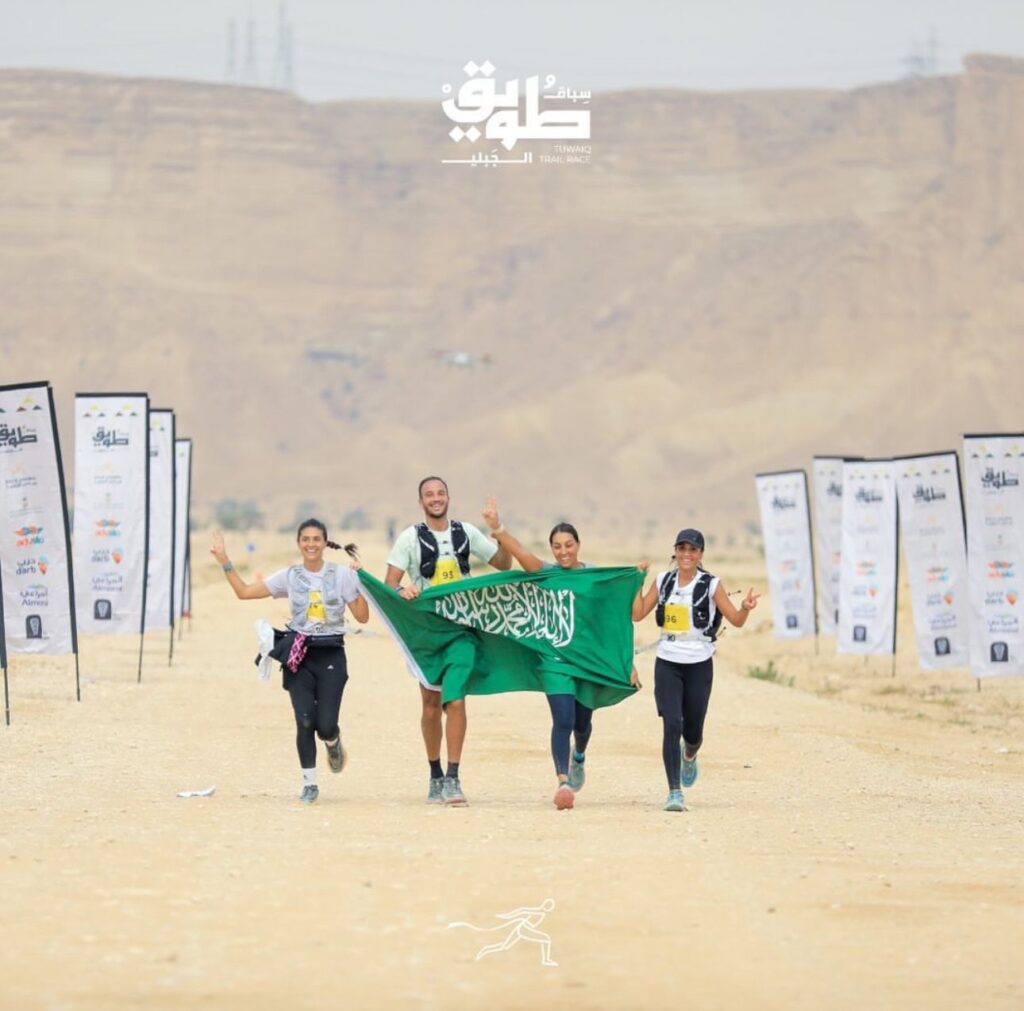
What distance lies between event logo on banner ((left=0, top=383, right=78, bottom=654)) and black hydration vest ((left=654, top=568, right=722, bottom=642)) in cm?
764

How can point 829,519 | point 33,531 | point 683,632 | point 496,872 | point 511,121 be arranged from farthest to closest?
point 511,121
point 829,519
point 33,531
point 683,632
point 496,872

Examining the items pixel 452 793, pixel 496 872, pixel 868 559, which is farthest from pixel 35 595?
pixel 868 559

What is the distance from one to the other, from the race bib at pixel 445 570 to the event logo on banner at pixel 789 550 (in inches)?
757

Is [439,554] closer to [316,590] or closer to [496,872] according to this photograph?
[316,590]

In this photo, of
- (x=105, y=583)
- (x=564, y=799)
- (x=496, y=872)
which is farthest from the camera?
(x=105, y=583)

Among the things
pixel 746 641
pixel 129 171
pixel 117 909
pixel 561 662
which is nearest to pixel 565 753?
pixel 561 662

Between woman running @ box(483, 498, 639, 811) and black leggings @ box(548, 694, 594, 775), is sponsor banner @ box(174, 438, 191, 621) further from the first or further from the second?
black leggings @ box(548, 694, 594, 775)

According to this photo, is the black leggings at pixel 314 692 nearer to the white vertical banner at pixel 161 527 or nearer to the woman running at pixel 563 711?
the woman running at pixel 563 711

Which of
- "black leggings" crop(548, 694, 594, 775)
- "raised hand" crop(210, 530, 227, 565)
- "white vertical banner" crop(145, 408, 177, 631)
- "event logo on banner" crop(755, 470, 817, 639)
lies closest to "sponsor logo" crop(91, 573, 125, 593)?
"white vertical banner" crop(145, 408, 177, 631)

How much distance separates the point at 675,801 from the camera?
12.5 metres

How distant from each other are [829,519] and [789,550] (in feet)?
2.50

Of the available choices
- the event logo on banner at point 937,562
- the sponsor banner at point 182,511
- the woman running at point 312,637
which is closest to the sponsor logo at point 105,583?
the sponsor banner at point 182,511

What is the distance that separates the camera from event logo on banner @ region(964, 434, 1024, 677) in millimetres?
22016

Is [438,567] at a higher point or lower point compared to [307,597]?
higher
